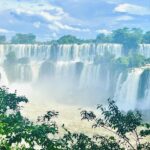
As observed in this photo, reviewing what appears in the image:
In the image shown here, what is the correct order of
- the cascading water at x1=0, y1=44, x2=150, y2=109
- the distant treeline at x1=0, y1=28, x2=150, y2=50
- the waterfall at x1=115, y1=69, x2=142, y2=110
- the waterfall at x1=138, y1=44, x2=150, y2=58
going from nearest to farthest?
the waterfall at x1=115, y1=69, x2=142, y2=110 → the cascading water at x1=0, y1=44, x2=150, y2=109 → the waterfall at x1=138, y1=44, x2=150, y2=58 → the distant treeline at x1=0, y1=28, x2=150, y2=50

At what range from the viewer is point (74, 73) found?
67.6 m

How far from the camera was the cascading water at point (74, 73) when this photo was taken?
174ft

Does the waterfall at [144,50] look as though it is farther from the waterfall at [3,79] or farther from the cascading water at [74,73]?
the waterfall at [3,79]

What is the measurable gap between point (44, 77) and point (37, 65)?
120 inches

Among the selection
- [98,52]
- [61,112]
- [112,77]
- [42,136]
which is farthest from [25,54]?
[42,136]

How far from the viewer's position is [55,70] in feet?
232

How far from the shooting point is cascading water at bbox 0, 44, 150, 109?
5303cm

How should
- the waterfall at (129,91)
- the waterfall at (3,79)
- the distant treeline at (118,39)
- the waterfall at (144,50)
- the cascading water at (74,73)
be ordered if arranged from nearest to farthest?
the waterfall at (129,91) < the cascading water at (74,73) < the waterfall at (3,79) < the waterfall at (144,50) < the distant treeline at (118,39)

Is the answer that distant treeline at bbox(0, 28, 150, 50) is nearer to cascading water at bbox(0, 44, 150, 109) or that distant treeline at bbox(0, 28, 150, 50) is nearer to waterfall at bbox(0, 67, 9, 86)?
cascading water at bbox(0, 44, 150, 109)

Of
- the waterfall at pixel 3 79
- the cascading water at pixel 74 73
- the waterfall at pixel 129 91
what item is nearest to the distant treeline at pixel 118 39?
the cascading water at pixel 74 73

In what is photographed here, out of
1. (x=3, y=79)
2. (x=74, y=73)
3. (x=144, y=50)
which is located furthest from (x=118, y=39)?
(x=3, y=79)

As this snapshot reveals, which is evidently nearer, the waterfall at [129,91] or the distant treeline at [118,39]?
the waterfall at [129,91]

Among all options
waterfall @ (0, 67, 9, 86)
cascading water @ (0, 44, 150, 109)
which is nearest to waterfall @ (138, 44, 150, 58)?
cascading water @ (0, 44, 150, 109)

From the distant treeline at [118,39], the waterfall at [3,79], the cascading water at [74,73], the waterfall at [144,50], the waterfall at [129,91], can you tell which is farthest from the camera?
the distant treeline at [118,39]
